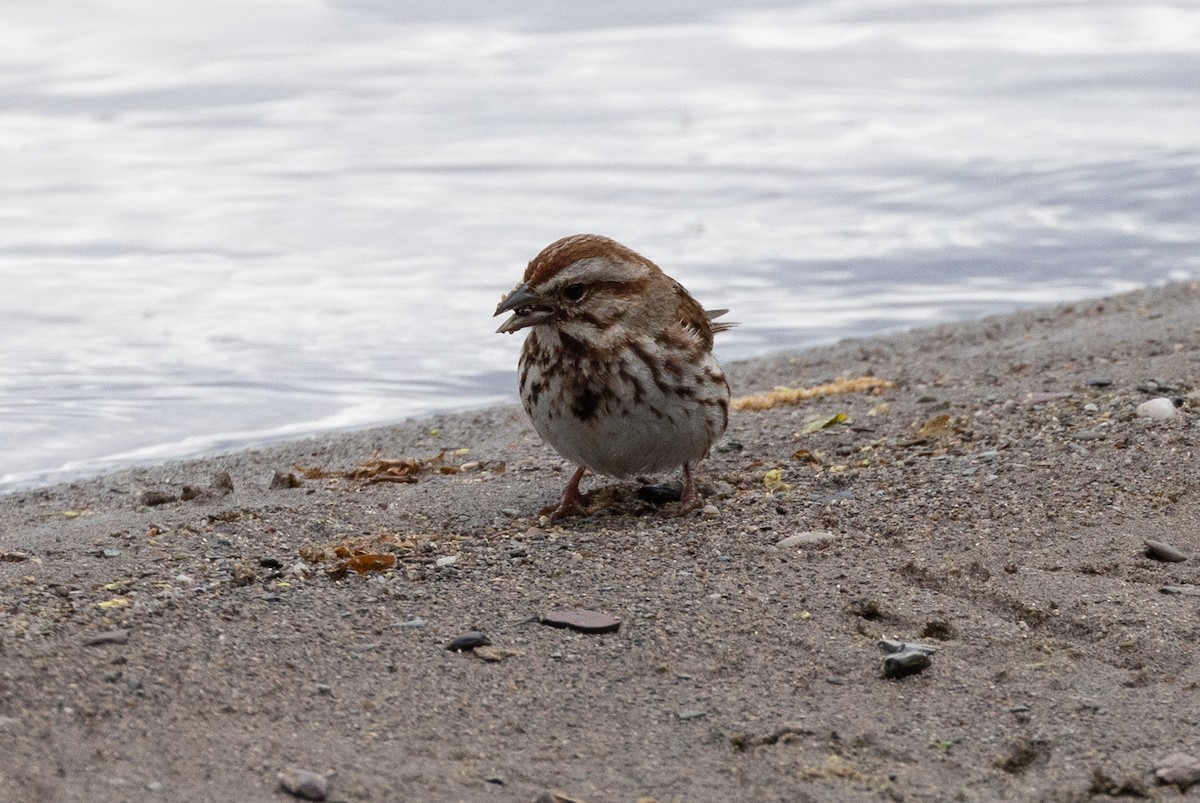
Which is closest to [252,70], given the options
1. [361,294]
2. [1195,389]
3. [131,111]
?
[131,111]

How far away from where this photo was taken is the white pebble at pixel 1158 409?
8070 mm

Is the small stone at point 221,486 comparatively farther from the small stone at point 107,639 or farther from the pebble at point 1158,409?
the pebble at point 1158,409

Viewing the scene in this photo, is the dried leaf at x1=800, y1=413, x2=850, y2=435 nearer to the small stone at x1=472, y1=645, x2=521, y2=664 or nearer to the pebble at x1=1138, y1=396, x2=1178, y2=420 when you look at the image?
the pebble at x1=1138, y1=396, x2=1178, y2=420

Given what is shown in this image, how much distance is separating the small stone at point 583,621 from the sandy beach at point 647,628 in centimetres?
4

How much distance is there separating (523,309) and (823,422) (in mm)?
2755

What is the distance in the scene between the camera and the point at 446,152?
20.6m

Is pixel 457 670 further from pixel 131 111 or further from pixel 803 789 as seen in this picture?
pixel 131 111

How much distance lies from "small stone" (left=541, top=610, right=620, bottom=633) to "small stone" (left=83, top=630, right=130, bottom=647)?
4.49 feet

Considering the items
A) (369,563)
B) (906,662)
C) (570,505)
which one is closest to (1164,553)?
(906,662)

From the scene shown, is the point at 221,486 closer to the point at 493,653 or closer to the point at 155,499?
the point at 155,499

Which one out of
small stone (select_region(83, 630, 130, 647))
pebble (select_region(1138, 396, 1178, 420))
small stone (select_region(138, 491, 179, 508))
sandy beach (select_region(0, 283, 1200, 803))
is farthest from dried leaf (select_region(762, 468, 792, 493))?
small stone (select_region(83, 630, 130, 647))

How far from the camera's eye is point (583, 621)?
5633mm

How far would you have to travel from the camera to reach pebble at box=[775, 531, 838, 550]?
6.64 m

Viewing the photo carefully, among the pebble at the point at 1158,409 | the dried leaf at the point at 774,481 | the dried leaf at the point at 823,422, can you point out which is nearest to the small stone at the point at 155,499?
the dried leaf at the point at 774,481
